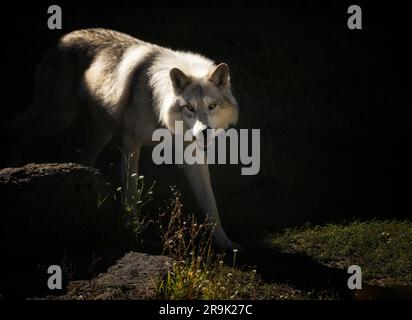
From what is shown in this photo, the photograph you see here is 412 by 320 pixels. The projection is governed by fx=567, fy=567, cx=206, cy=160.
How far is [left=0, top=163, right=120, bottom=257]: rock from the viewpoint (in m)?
4.96

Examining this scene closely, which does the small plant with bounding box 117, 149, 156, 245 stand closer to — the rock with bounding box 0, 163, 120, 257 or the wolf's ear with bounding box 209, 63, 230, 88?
the rock with bounding box 0, 163, 120, 257

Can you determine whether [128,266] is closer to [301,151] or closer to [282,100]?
[301,151]

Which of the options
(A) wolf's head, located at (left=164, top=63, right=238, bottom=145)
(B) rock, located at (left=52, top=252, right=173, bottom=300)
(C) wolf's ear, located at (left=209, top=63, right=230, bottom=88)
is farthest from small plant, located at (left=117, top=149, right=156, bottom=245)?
(C) wolf's ear, located at (left=209, top=63, right=230, bottom=88)

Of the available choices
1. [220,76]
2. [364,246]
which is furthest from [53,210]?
[364,246]

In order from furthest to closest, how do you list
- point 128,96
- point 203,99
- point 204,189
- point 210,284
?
point 128,96, point 204,189, point 203,99, point 210,284

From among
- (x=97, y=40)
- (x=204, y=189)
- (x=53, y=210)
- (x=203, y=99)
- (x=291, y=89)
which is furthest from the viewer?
(x=291, y=89)

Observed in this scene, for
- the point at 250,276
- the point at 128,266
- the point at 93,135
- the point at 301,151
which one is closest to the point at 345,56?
the point at 301,151

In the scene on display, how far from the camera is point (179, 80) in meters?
6.14

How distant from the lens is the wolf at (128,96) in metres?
6.11

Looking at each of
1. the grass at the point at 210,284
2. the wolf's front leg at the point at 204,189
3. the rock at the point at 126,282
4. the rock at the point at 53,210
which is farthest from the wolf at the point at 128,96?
the rock at the point at 126,282

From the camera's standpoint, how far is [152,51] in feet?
23.2

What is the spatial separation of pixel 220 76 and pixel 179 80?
45 centimetres

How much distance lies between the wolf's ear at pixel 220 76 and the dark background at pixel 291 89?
1.86 metres

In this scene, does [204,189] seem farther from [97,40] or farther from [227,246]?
[97,40]
